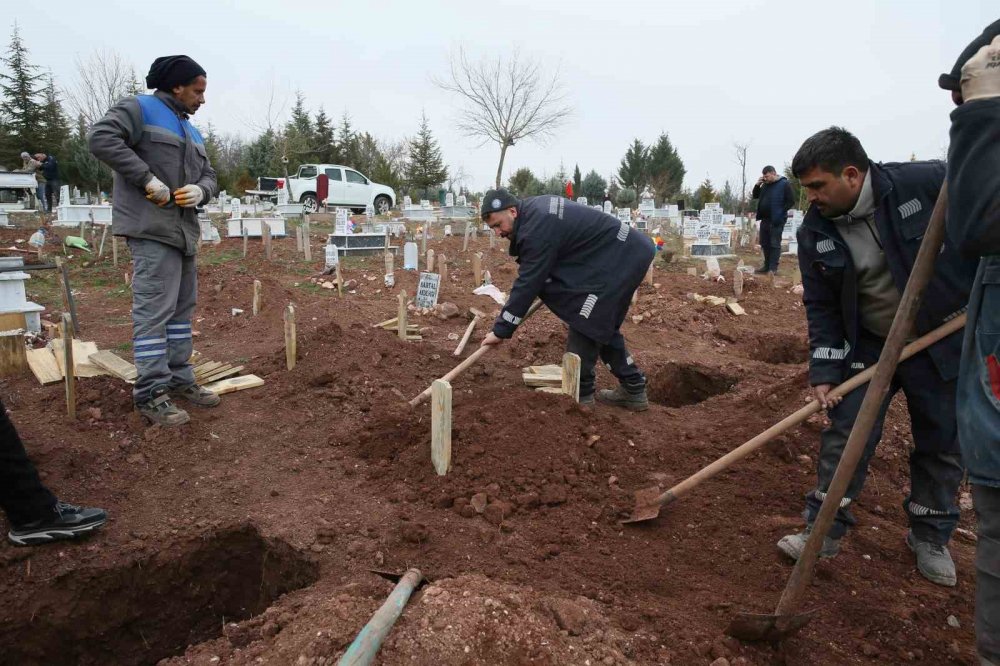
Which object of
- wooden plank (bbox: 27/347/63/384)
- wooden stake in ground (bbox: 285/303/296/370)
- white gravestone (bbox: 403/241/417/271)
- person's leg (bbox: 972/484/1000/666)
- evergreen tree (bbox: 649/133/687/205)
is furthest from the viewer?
evergreen tree (bbox: 649/133/687/205)

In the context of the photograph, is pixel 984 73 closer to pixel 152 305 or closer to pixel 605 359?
pixel 605 359

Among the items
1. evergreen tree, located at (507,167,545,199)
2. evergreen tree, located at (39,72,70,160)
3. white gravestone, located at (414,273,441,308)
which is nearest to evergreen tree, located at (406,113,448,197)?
evergreen tree, located at (507,167,545,199)

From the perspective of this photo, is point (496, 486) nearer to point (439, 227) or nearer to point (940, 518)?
point (940, 518)

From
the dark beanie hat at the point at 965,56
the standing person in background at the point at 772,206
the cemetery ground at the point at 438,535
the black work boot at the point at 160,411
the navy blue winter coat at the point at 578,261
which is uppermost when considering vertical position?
the standing person in background at the point at 772,206

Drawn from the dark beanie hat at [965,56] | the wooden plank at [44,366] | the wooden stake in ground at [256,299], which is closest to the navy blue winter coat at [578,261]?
the dark beanie hat at [965,56]

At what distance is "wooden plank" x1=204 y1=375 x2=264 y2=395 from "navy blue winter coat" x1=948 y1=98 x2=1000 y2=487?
13.6 feet

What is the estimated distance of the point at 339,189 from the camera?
845 inches

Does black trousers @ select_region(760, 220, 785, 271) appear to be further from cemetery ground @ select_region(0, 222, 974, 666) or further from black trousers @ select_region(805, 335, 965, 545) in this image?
black trousers @ select_region(805, 335, 965, 545)

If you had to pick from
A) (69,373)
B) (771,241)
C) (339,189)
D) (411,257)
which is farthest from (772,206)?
(339,189)

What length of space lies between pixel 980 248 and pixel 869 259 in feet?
3.77

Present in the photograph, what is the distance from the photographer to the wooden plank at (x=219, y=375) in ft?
14.5

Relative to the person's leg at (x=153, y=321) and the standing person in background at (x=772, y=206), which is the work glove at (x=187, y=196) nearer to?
the person's leg at (x=153, y=321)

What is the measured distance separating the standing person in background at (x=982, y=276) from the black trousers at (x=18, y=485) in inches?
124

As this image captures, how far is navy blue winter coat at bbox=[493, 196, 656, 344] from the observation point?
12.9 feet
